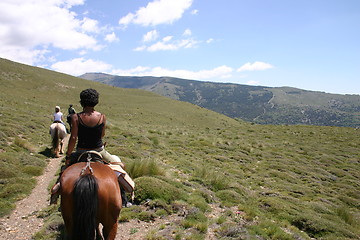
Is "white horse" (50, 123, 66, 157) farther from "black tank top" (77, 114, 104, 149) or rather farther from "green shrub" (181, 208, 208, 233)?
"black tank top" (77, 114, 104, 149)

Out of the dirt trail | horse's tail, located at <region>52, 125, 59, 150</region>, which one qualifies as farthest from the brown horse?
horse's tail, located at <region>52, 125, 59, 150</region>

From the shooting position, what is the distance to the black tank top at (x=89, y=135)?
5.16 meters

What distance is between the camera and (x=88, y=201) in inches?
152

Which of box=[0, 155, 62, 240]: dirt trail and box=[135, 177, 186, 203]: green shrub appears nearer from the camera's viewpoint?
box=[0, 155, 62, 240]: dirt trail

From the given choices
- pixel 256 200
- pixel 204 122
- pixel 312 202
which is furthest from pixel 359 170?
pixel 204 122

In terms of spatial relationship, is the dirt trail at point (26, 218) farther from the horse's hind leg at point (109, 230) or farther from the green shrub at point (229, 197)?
the green shrub at point (229, 197)

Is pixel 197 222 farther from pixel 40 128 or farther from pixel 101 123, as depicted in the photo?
pixel 40 128

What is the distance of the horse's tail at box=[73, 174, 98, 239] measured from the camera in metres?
3.83

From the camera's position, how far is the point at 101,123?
17.3 ft

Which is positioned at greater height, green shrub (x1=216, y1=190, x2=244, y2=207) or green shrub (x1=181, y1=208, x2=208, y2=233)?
green shrub (x1=181, y1=208, x2=208, y2=233)

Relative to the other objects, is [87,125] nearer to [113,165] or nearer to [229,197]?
[113,165]

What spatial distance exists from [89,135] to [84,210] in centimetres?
185

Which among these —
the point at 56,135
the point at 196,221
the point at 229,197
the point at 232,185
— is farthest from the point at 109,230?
the point at 56,135

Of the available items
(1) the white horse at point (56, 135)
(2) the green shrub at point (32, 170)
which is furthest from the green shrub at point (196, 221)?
(1) the white horse at point (56, 135)
